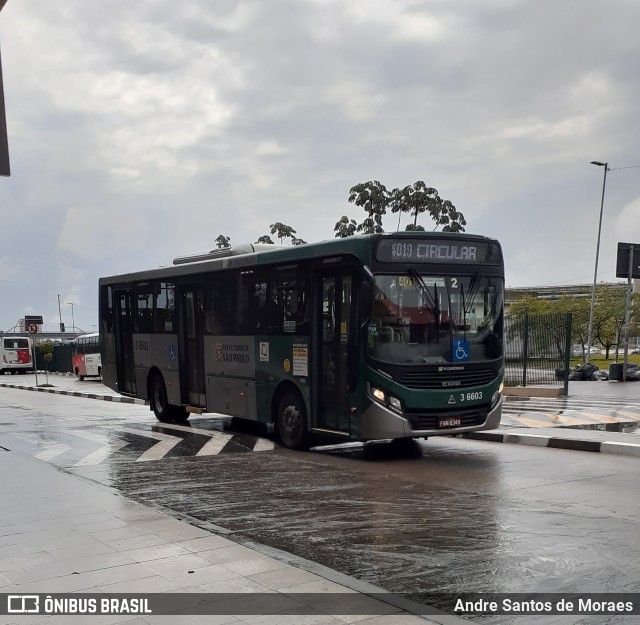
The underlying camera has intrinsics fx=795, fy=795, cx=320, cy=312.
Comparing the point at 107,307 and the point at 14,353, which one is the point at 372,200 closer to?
the point at 107,307

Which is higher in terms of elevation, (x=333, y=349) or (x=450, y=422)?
(x=333, y=349)

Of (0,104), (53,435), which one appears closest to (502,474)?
(0,104)

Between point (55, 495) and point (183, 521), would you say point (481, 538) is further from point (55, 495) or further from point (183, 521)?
point (55, 495)

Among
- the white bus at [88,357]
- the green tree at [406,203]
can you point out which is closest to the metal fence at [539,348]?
the green tree at [406,203]

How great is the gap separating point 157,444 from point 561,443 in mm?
7032

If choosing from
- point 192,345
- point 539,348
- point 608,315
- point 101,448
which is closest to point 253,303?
point 192,345

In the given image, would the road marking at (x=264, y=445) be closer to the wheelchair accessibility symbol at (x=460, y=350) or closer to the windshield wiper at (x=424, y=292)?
the wheelchair accessibility symbol at (x=460, y=350)

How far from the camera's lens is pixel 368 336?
1144cm

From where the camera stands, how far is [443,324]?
11688mm

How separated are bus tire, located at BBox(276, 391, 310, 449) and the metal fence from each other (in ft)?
38.2

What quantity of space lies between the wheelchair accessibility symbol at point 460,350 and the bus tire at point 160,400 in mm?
8164

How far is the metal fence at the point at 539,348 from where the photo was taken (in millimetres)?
23562

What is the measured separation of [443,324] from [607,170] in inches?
1410

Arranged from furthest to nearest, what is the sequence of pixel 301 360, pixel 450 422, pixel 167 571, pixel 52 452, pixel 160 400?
pixel 160 400 < pixel 52 452 < pixel 301 360 < pixel 450 422 < pixel 167 571
